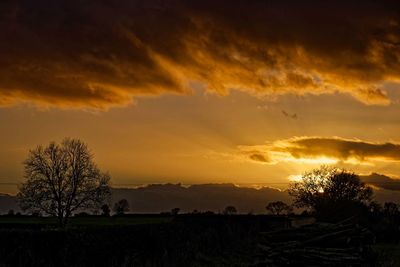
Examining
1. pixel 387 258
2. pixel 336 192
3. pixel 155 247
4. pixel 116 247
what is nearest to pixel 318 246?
pixel 155 247

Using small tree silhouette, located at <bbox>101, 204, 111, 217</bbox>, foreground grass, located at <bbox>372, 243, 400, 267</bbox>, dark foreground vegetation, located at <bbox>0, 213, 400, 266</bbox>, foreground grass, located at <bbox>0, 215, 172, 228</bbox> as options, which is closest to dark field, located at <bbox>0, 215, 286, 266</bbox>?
dark foreground vegetation, located at <bbox>0, 213, 400, 266</bbox>

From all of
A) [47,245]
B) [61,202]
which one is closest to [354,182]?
[61,202]

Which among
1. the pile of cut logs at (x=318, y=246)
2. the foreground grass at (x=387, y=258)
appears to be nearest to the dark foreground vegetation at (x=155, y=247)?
the pile of cut logs at (x=318, y=246)

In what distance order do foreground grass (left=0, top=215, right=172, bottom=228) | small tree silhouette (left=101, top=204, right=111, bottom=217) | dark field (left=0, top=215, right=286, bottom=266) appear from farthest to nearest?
small tree silhouette (left=101, top=204, right=111, bottom=217) < foreground grass (left=0, top=215, right=172, bottom=228) < dark field (left=0, top=215, right=286, bottom=266)

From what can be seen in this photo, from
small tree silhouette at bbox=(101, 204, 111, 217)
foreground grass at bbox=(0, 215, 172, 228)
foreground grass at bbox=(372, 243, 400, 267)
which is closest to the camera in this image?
foreground grass at bbox=(372, 243, 400, 267)

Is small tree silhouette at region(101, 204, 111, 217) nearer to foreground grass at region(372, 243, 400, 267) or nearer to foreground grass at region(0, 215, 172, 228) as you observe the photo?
foreground grass at region(0, 215, 172, 228)

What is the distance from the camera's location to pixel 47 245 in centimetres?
1931

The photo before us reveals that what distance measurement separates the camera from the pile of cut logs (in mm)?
19188

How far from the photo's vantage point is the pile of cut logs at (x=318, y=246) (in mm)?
19188

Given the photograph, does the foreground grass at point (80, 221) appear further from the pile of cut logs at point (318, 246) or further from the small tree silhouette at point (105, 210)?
the pile of cut logs at point (318, 246)

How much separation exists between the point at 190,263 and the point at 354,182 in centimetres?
5014

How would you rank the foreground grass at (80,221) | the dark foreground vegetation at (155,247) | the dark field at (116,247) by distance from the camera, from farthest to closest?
the foreground grass at (80,221)
the dark foreground vegetation at (155,247)
the dark field at (116,247)

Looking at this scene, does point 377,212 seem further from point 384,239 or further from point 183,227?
point 183,227

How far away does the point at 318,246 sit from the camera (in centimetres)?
2008
